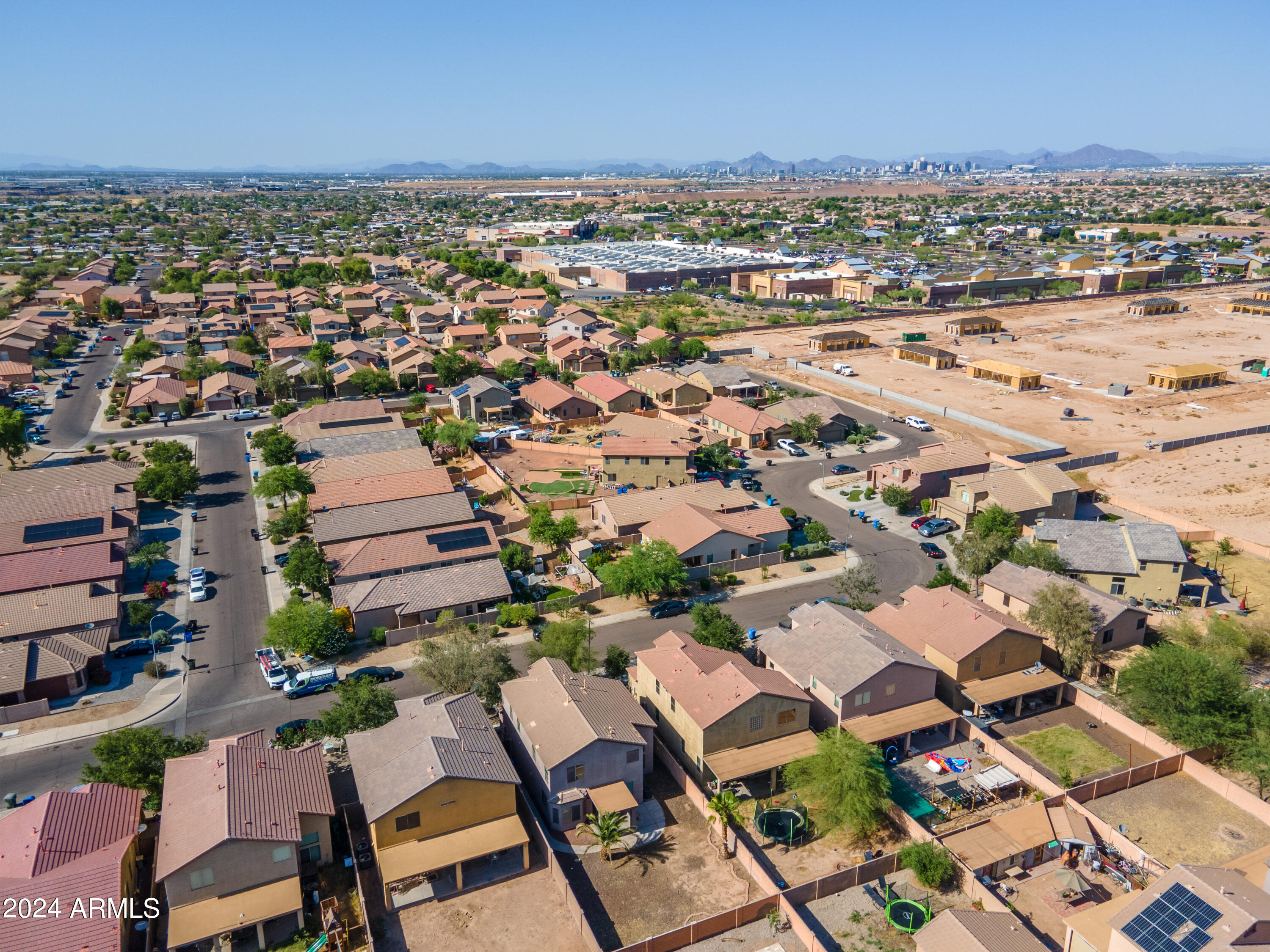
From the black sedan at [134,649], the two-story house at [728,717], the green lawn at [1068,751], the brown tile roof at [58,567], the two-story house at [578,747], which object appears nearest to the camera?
the two-story house at [578,747]

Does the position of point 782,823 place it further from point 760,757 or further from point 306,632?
point 306,632

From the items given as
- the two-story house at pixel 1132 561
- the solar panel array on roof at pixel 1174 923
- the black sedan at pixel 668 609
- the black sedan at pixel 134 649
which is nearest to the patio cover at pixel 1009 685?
the two-story house at pixel 1132 561

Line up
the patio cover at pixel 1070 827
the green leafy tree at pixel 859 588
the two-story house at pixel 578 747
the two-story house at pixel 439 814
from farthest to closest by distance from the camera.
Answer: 1. the green leafy tree at pixel 859 588
2. the two-story house at pixel 578 747
3. the patio cover at pixel 1070 827
4. the two-story house at pixel 439 814

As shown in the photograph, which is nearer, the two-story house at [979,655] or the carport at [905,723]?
the carport at [905,723]

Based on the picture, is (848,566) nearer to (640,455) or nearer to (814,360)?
(640,455)

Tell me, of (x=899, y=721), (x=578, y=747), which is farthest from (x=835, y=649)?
(x=578, y=747)

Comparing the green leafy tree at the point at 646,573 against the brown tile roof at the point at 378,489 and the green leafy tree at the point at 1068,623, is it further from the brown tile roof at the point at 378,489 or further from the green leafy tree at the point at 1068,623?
the green leafy tree at the point at 1068,623

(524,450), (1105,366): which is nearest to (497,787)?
(524,450)
